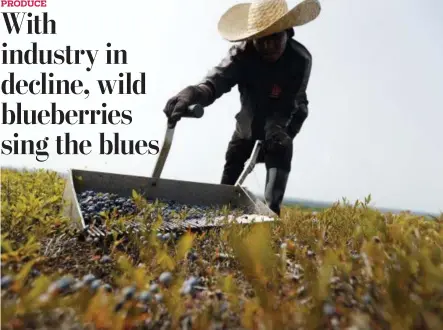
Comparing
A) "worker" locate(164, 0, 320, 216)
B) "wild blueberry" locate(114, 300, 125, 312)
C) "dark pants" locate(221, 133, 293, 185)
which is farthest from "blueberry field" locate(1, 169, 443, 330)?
A: "dark pants" locate(221, 133, 293, 185)

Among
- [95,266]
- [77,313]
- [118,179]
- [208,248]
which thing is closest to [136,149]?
[118,179]

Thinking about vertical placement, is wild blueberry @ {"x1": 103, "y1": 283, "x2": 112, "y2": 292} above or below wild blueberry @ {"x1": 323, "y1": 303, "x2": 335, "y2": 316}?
below

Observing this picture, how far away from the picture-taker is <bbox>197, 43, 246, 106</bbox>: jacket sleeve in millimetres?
3973

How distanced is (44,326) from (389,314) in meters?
0.74

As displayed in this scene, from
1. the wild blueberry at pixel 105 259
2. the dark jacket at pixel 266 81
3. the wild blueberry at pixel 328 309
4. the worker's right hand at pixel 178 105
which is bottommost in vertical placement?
the wild blueberry at pixel 105 259

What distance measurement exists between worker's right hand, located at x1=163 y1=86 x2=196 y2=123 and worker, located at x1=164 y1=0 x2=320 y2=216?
9 centimetres

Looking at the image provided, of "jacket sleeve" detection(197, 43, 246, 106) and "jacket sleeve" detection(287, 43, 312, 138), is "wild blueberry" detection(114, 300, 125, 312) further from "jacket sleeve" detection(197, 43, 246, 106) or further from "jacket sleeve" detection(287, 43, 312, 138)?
"jacket sleeve" detection(287, 43, 312, 138)

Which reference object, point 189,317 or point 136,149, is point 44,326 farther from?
point 136,149

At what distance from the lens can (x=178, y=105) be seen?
3346 millimetres

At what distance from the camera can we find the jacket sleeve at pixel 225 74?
3973mm

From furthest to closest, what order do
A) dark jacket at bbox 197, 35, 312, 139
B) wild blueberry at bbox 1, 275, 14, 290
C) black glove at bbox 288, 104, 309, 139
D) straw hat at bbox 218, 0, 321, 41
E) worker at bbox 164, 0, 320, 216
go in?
black glove at bbox 288, 104, 309, 139, dark jacket at bbox 197, 35, 312, 139, worker at bbox 164, 0, 320, 216, straw hat at bbox 218, 0, 321, 41, wild blueberry at bbox 1, 275, 14, 290

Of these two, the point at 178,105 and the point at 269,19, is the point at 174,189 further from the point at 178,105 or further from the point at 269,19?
the point at 269,19

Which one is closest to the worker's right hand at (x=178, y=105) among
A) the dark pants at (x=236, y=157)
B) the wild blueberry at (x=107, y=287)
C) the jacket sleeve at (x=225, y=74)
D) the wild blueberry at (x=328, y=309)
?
the jacket sleeve at (x=225, y=74)

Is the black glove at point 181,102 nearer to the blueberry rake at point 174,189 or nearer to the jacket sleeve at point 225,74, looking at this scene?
the blueberry rake at point 174,189
